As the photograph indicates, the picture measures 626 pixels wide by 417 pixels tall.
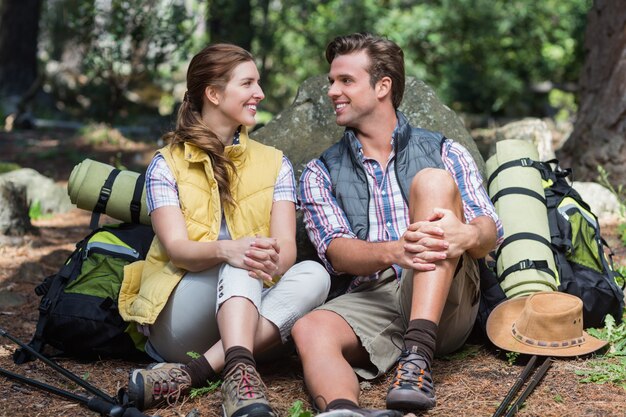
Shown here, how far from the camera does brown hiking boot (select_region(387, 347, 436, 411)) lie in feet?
11.1

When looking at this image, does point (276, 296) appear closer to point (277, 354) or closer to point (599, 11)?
point (277, 354)

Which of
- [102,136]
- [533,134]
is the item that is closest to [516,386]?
[533,134]

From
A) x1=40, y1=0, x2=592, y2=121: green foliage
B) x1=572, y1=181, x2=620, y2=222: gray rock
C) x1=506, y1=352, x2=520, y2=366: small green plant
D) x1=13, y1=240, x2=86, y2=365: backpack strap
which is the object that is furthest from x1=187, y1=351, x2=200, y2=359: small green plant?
x1=40, y1=0, x2=592, y2=121: green foliage

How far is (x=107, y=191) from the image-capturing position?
4594 millimetres

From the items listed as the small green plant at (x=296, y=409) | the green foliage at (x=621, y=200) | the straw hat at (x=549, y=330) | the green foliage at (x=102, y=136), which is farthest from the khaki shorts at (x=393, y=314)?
the green foliage at (x=102, y=136)

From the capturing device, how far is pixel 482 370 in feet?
13.2

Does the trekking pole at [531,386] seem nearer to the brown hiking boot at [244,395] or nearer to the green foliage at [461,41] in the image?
the brown hiking boot at [244,395]

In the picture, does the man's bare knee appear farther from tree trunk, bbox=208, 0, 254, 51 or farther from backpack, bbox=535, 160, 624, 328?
tree trunk, bbox=208, 0, 254, 51

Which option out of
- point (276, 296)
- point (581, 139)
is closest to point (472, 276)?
point (276, 296)

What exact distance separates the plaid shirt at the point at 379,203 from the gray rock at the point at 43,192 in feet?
13.9

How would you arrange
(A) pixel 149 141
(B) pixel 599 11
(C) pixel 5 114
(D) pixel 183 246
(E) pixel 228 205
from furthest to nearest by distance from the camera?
1. (C) pixel 5 114
2. (A) pixel 149 141
3. (B) pixel 599 11
4. (E) pixel 228 205
5. (D) pixel 183 246

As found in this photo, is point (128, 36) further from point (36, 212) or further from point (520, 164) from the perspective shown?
point (520, 164)

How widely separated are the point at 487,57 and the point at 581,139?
7.37 metres

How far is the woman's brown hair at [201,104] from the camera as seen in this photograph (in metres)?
4.06
